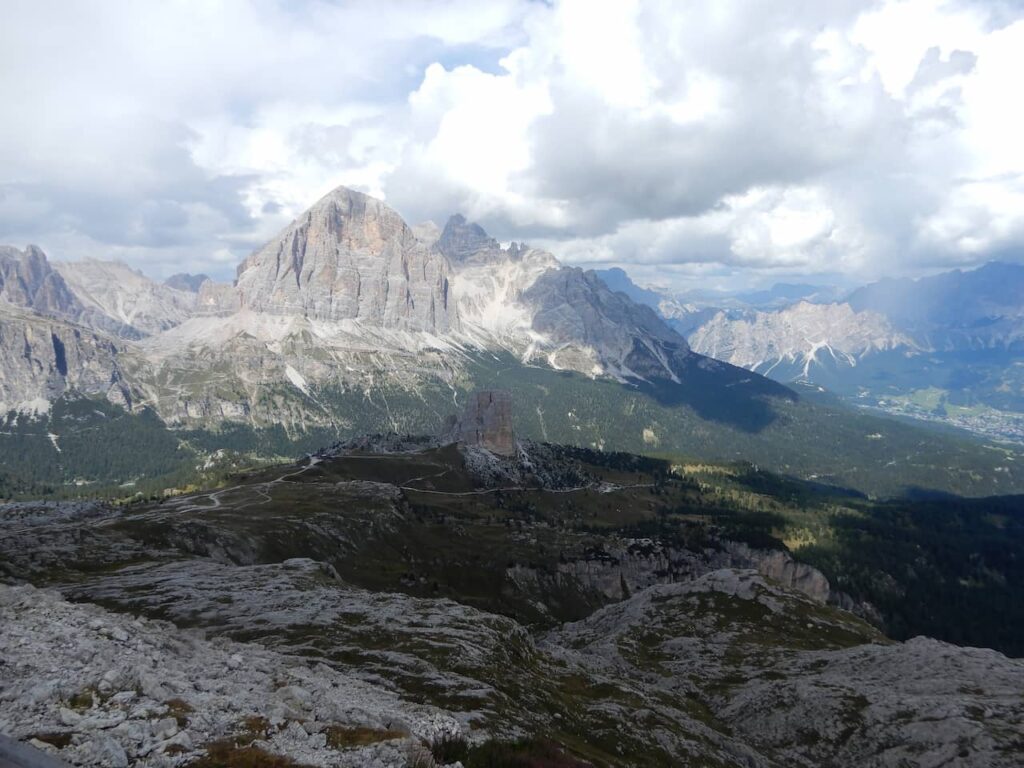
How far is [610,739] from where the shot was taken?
5912 centimetres

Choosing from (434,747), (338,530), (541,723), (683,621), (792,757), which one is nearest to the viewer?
(434,747)

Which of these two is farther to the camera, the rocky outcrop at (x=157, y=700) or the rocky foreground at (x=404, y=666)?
the rocky foreground at (x=404, y=666)

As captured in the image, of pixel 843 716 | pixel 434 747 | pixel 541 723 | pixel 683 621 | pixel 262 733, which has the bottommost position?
pixel 683 621

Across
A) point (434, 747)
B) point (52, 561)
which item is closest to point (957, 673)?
point (434, 747)

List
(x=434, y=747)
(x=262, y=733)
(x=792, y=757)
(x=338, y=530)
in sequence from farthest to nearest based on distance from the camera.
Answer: (x=338, y=530) → (x=792, y=757) → (x=434, y=747) → (x=262, y=733)

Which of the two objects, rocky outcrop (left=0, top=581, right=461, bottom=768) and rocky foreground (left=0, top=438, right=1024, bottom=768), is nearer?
rocky outcrop (left=0, top=581, right=461, bottom=768)

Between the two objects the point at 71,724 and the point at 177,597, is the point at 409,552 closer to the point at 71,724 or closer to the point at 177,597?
the point at 177,597

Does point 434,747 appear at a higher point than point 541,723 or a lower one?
higher

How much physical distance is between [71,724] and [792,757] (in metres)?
77.7

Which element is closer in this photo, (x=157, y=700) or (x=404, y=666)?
(x=157, y=700)

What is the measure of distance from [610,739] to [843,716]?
129 ft

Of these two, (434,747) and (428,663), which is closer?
(434,747)

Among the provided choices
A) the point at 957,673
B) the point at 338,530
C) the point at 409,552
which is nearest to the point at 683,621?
the point at 957,673

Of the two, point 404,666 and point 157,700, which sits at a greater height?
point 157,700
